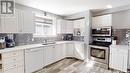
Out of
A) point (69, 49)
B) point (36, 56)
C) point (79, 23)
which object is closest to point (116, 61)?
point (69, 49)

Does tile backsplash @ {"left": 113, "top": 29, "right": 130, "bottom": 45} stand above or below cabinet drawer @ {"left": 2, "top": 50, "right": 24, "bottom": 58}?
above

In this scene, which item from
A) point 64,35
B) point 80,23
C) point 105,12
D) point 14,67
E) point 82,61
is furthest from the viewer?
point 64,35

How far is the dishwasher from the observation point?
9.02ft

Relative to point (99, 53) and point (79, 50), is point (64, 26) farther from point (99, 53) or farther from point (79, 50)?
point (99, 53)

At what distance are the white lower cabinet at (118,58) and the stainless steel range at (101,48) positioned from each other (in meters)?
0.17

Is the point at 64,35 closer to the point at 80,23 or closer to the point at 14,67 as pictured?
the point at 80,23

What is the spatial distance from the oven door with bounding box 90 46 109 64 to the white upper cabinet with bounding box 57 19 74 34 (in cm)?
169

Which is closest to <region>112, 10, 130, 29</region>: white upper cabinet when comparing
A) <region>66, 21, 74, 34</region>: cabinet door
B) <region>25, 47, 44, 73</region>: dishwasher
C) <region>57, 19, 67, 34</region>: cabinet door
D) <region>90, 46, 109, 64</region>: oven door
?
<region>90, 46, 109, 64</region>: oven door

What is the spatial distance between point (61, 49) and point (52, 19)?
1669 mm

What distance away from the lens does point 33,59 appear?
2.93m

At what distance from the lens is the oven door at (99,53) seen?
11.2ft

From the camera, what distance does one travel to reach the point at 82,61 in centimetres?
426

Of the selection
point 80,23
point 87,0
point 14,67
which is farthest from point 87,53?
point 14,67

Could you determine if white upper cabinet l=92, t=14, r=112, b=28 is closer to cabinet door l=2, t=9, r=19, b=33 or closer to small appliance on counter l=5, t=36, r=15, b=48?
cabinet door l=2, t=9, r=19, b=33
